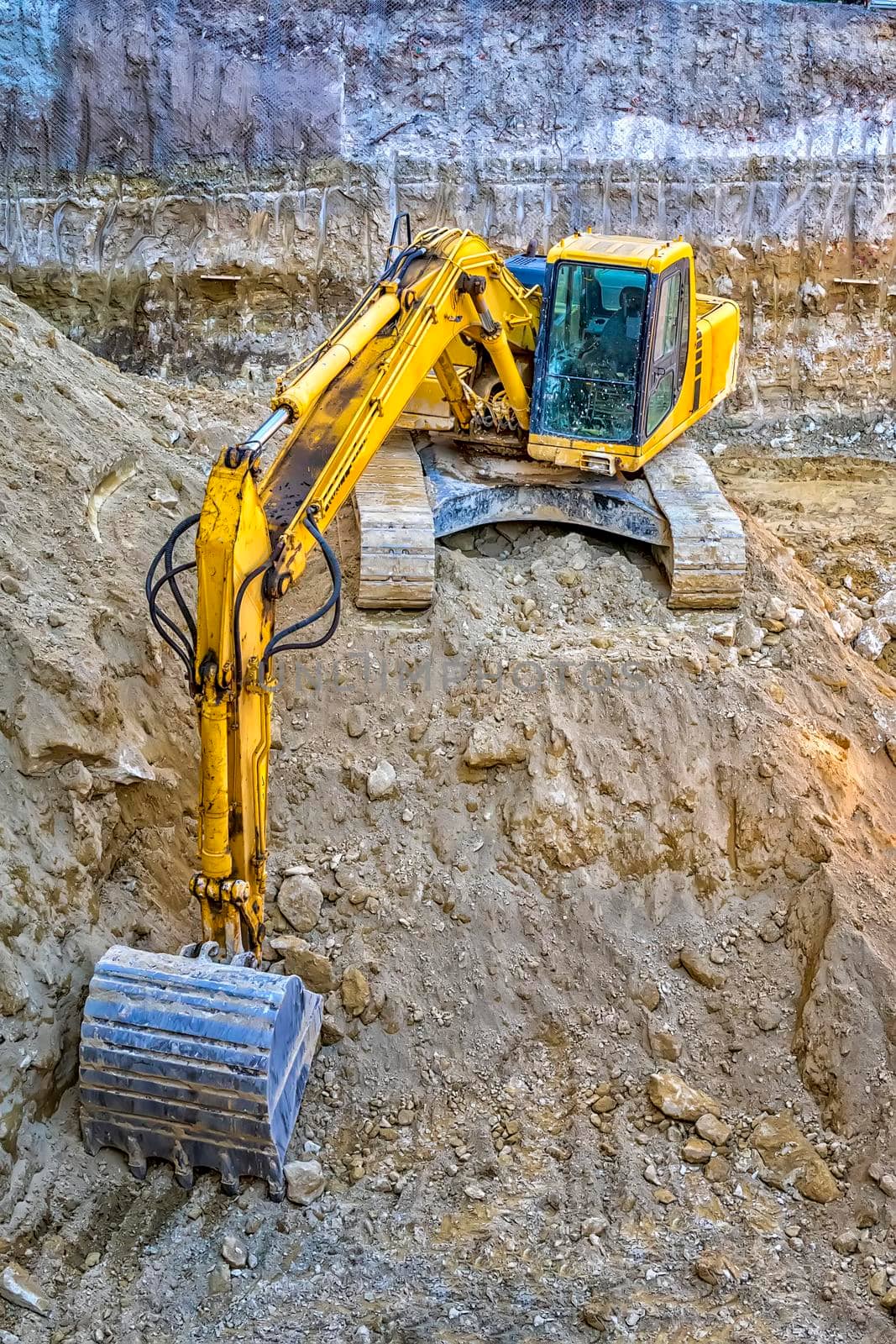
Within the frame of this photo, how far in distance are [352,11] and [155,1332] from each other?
10915 mm

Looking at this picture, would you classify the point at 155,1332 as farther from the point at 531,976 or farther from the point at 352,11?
the point at 352,11

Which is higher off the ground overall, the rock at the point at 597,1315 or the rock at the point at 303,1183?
the rock at the point at 303,1183

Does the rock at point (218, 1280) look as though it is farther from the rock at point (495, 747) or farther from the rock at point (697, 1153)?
the rock at point (495, 747)

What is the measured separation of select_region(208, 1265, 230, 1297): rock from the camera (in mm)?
5074

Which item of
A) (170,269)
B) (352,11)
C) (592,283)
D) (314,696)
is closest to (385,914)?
(314,696)

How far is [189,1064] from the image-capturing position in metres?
5.13

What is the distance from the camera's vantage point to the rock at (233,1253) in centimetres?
516

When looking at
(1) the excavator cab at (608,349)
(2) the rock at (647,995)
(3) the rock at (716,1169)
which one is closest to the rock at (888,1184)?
(3) the rock at (716,1169)

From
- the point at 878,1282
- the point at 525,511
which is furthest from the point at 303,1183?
the point at 525,511

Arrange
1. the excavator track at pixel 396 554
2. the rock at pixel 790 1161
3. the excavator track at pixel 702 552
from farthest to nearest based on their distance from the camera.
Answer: the excavator track at pixel 702 552
the excavator track at pixel 396 554
the rock at pixel 790 1161

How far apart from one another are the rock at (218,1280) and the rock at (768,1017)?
260 cm

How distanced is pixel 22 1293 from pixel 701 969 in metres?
3.22

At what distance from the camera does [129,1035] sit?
520cm

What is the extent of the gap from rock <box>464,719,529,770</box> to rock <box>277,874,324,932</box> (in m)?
1.06
